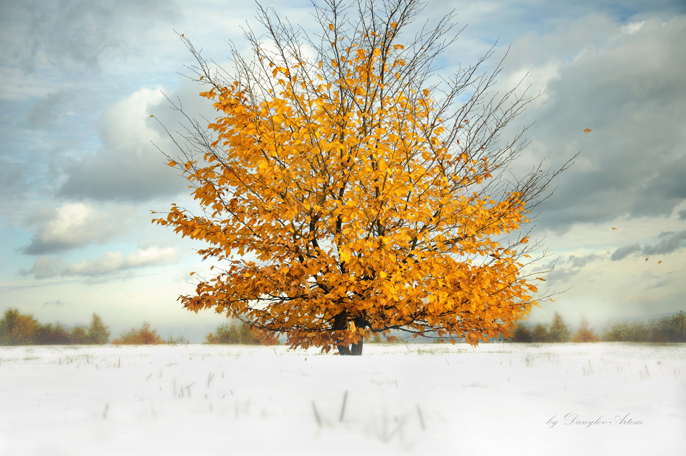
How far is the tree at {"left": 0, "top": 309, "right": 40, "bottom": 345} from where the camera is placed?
21188mm

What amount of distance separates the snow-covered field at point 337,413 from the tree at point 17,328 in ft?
69.2

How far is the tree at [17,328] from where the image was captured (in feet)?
69.5

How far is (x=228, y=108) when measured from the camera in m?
7.74

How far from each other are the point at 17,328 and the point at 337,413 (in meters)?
25.3

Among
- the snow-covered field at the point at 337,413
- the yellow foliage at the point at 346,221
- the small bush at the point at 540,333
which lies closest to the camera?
the snow-covered field at the point at 337,413

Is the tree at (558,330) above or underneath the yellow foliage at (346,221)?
underneath

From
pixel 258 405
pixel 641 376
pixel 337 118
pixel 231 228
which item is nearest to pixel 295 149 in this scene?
pixel 337 118

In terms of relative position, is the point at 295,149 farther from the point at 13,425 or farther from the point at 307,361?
the point at 13,425

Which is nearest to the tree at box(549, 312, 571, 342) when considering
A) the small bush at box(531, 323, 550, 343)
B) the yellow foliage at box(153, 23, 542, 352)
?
the small bush at box(531, 323, 550, 343)

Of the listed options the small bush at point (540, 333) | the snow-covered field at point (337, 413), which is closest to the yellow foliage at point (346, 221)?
the snow-covered field at point (337, 413)

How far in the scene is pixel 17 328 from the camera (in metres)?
21.6

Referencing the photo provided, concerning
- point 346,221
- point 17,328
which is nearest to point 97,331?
point 17,328

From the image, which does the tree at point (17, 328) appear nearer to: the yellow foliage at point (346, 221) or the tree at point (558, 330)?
the yellow foliage at point (346, 221)

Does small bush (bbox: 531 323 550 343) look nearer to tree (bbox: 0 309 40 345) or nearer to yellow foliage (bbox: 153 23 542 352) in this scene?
yellow foliage (bbox: 153 23 542 352)
